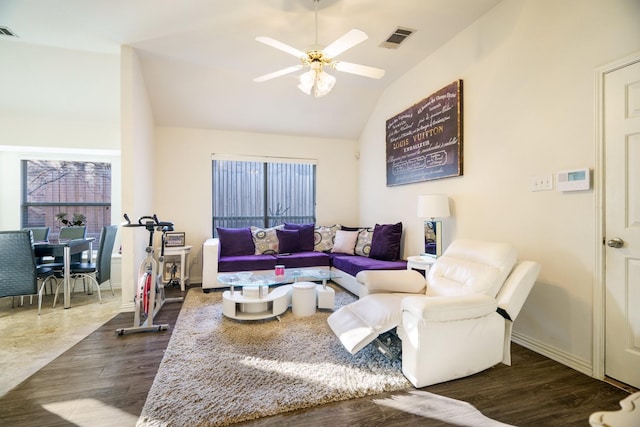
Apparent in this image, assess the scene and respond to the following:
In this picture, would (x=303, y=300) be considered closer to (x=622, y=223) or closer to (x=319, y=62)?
(x=319, y=62)

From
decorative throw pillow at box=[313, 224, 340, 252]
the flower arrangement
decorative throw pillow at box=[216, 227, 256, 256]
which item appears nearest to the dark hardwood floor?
decorative throw pillow at box=[216, 227, 256, 256]

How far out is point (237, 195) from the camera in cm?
497

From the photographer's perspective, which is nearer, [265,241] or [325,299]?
[325,299]

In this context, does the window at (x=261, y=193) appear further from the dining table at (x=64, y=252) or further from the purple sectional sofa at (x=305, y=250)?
the dining table at (x=64, y=252)

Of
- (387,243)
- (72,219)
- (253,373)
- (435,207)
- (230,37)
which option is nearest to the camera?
(253,373)

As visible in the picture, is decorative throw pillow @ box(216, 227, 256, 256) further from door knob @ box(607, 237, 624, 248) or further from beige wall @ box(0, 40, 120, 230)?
door knob @ box(607, 237, 624, 248)

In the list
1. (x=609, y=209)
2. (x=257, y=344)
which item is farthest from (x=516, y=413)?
(x=257, y=344)

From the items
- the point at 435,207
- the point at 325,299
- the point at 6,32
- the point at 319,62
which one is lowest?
the point at 325,299

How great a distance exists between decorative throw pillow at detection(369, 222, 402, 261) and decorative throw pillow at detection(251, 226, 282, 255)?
4.92ft

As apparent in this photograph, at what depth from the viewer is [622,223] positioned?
1.84 meters

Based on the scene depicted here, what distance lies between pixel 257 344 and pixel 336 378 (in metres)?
0.80

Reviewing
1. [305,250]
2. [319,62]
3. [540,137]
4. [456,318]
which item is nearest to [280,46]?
[319,62]

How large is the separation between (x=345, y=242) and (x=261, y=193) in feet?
5.58

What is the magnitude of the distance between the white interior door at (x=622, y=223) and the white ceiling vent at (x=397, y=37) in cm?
170
